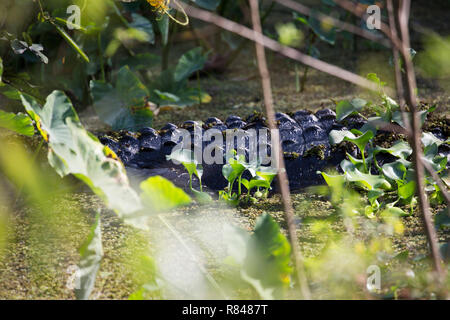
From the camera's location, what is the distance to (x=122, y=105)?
220 cm

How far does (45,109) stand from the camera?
1047 millimetres

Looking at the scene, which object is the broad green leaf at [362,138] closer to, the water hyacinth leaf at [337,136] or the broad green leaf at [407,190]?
the water hyacinth leaf at [337,136]

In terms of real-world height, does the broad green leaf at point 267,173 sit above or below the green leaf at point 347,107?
below

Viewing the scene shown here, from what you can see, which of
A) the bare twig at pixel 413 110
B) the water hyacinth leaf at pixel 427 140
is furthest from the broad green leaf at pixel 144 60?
the bare twig at pixel 413 110

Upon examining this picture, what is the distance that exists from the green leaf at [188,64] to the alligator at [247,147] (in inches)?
28.6

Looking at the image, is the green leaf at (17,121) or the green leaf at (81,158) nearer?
the green leaf at (81,158)

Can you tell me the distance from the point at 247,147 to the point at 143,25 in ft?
3.79

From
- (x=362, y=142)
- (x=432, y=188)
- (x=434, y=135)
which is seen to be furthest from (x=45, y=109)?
(x=434, y=135)

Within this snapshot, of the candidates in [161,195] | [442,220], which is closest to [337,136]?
[442,220]

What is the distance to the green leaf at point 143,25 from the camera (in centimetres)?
253

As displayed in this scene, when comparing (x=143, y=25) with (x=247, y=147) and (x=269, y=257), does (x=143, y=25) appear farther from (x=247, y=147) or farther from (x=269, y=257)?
(x=269, y=257)

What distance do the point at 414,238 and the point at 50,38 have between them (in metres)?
1.97

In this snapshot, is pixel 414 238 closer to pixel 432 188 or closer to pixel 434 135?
pixel 432 188

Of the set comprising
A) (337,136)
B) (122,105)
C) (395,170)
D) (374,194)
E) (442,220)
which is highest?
(122,105)
